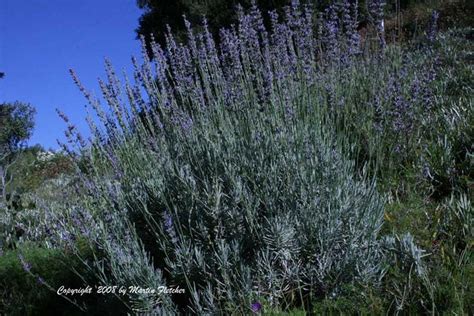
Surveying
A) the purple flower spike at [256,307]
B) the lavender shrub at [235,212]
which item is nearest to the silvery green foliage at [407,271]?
the lavender shrub at [235,212]

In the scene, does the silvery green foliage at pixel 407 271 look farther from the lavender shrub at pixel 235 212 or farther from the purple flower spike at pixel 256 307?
the purple flower spike at pixel 256 307

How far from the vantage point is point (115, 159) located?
131 inches

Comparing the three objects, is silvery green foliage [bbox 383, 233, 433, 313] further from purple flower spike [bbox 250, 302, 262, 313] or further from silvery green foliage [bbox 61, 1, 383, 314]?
purple flower spike [bbox 250, 302, 262, 313]

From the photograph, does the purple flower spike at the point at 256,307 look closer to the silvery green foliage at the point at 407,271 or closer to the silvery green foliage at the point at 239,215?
the silvery green foliage at the point at 239,215

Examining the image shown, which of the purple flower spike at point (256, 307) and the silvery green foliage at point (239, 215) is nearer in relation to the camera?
the purple flower spike at point (256, 307)

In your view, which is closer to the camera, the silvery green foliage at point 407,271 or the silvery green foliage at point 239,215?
the silvery green foliage at point 407,271

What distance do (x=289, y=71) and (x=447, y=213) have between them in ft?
5.46

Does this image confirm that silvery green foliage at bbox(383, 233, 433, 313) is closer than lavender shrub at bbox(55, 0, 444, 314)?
Yes

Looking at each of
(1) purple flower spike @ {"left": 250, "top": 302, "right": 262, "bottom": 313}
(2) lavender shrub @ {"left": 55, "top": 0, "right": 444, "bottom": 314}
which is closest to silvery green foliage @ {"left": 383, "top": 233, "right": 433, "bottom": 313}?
(2) lavender shrub @ {"left": 55, "top": 0, "right": 444, "bottom": 314}

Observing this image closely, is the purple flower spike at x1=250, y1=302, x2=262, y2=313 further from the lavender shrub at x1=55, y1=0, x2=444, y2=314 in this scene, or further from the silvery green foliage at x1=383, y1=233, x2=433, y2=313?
the silvery green foliage at x1=383, y1=233, x2=433, y2=313

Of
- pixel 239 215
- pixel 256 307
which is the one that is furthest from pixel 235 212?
pixel 256 307

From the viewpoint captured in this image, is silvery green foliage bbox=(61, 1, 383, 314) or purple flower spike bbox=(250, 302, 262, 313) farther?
silvery green foliage bbox=(61, 1, 383, 314)

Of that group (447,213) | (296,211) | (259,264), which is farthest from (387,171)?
(259,264)

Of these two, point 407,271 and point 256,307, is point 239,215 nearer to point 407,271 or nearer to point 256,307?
point 256,307
